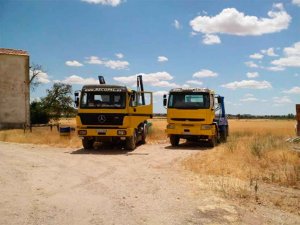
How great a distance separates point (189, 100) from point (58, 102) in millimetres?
45388

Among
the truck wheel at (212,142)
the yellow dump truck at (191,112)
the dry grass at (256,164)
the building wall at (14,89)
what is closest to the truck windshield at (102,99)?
the yellow dump truck at (191,112)

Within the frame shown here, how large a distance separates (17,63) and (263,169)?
97.1ft

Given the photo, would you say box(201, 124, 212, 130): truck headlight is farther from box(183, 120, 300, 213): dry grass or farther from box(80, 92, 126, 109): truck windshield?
box(80, 92, 126, 109): truck windshield

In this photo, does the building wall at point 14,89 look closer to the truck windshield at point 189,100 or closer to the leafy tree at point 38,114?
the leafy tree at point 38,114

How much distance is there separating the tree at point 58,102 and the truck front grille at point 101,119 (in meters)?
44.3

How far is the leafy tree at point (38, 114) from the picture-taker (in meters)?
56.9

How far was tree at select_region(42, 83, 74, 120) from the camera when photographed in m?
62.2

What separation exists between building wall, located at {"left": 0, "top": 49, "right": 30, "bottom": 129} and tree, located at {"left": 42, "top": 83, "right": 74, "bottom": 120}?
23.3 m

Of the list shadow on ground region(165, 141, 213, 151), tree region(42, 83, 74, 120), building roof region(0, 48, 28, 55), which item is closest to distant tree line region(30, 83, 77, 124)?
tree region(42, 83, 74, 120)

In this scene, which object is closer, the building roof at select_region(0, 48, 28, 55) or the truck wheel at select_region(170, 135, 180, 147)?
the truck wheel at select_region(170, 135, 180, 147)

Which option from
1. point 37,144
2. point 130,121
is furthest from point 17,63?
point 130,121

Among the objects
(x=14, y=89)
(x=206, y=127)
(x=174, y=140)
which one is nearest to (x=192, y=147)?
(x=174, y=140)

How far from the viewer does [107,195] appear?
29.9 ft

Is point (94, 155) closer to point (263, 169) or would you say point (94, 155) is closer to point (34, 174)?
point (34, 174)
